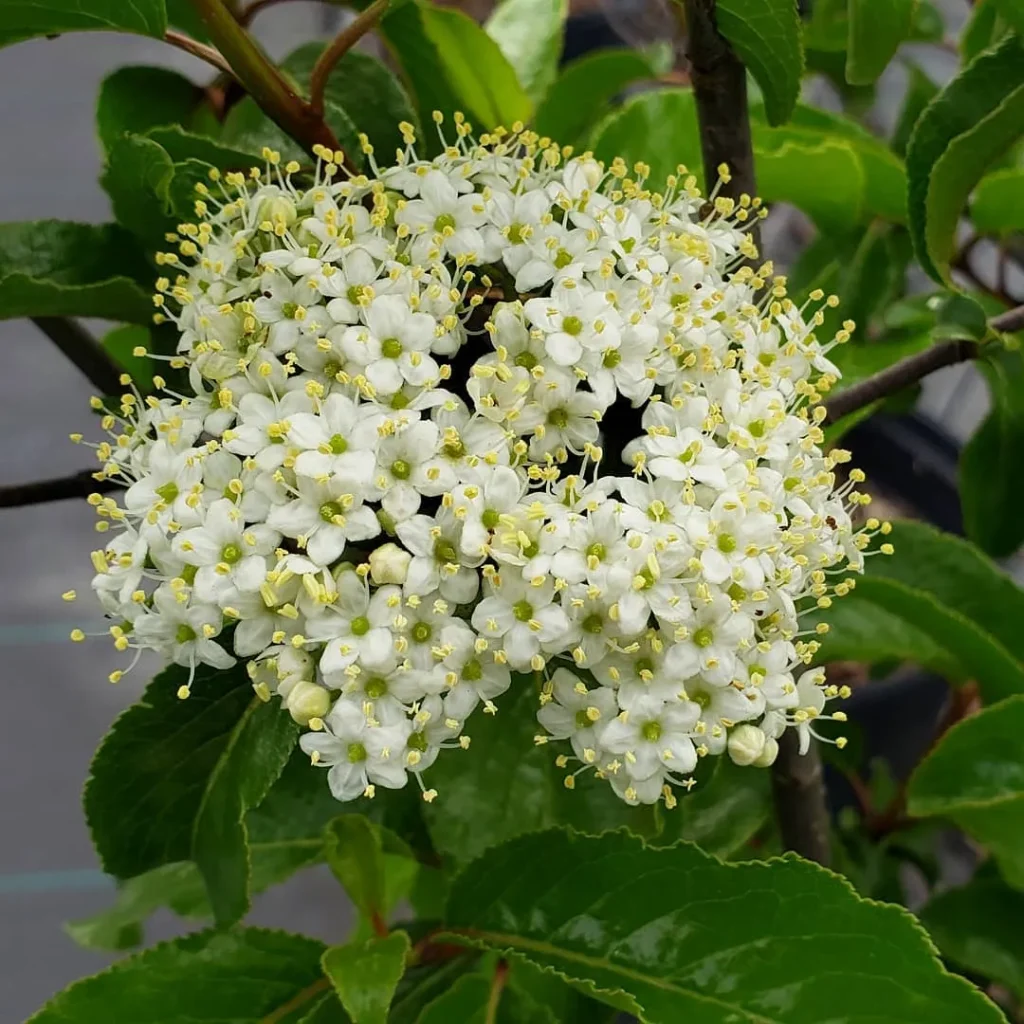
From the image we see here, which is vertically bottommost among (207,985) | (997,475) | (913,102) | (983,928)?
(983,928)

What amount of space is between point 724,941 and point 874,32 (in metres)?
0.38

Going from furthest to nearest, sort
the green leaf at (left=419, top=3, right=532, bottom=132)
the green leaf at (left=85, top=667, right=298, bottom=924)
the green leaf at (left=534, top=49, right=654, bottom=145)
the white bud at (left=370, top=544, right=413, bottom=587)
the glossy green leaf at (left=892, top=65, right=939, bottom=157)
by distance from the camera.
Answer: the glossy green leaf at (left=892, top=65, right=939, bottom=157), the green leaf at (left=534, top=49, right=654, bottom=145), the green leaf at (left=419, top=3, right=532, bottom=132), the green leaf at (left=85, top=667, right=298, bottom=924), the white bud at (left=370, top=544, right=413, bottom=587)

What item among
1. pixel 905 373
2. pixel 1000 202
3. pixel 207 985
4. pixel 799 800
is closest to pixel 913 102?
pixel 1000 202

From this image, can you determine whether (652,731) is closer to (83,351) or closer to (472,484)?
(472,484)

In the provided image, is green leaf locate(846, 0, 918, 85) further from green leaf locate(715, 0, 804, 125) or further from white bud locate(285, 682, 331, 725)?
white bud locate(285, 682, 331, 725)

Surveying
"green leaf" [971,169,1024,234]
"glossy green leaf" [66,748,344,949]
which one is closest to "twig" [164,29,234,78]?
"glossy green leaf" [66,748,344,949]

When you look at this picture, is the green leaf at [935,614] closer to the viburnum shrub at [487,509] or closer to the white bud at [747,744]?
the viburnum shrub at [487,509]

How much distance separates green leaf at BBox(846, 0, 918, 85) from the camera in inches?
17.6

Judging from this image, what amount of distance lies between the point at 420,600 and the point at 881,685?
807 mm

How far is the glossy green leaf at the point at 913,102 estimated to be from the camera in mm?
881

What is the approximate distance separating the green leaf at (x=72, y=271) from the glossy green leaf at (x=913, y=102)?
2.03ft

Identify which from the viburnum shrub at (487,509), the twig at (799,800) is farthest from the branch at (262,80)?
the twig at (799,800)

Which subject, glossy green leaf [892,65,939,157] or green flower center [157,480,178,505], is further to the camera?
glossy green leaf [892,65,939,157]

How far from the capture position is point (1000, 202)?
700 mm
